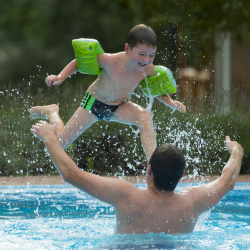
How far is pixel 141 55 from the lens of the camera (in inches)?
181

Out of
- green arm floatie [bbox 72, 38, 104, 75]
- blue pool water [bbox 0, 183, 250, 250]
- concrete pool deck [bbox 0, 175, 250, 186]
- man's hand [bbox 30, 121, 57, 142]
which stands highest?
green arm floatie [bbox 72, 38, 104, 75]

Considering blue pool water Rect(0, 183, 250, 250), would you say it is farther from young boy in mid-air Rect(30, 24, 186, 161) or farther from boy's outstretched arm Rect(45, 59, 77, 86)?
boy's outstretched arm Rect(45, 59, 77, 86)

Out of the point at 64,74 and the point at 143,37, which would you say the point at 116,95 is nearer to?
the point at 64,74

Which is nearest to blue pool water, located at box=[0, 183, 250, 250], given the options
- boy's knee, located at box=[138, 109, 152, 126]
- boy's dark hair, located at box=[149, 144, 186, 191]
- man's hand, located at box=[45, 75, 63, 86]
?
boy's dark hair, located at box=[149, 144, 186, 191]

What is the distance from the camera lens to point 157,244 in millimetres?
3338

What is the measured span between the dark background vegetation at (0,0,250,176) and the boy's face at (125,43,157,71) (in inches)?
105

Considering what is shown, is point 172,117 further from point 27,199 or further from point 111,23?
point 111,23

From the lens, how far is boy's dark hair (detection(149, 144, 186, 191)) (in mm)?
3139

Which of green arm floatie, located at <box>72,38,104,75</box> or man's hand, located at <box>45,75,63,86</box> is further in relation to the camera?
green arm floatie, located at <box>72,38,104,75</box>

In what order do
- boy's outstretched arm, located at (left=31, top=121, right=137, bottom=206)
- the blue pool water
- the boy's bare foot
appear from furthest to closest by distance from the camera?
the boy's bare foot, the blue pool water, boy's outstretched arm, located at (left=31, top=121, right=137, bottom=206)

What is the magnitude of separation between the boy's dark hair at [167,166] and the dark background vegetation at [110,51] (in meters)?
4.00

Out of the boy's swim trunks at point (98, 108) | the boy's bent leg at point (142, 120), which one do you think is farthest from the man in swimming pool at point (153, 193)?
the boy's swim trunks at point (98, 108)

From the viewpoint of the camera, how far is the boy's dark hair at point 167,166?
3139 mm

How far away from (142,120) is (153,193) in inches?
64.1
